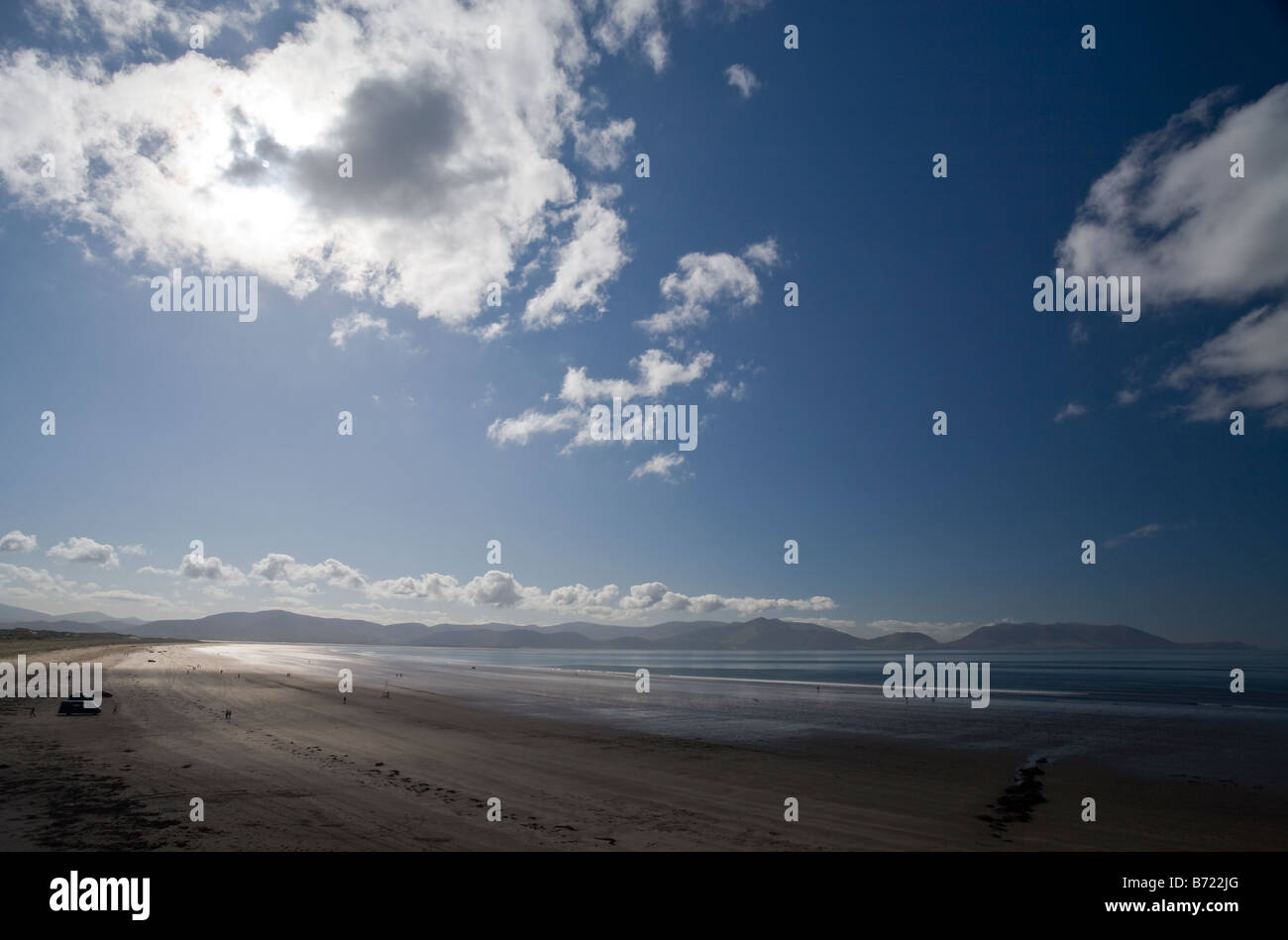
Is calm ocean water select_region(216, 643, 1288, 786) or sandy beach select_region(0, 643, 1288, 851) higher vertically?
sandy beach select_region(0, 643, 1288, 851)

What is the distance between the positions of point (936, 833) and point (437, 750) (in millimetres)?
16212

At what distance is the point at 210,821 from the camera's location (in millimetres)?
11789

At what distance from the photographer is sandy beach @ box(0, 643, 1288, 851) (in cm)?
1176

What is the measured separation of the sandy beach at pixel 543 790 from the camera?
11.8 m

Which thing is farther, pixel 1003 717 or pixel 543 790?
pixel 1003 717

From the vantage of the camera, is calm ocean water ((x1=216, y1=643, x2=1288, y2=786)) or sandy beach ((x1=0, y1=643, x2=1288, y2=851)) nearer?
sandy beach ((x1=0, y1=643, x2=1288, y2=851))

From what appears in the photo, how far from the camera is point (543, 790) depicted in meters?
16.0

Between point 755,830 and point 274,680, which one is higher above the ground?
point 755,830

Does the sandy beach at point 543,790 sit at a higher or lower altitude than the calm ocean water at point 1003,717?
higher

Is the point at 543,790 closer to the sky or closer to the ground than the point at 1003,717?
closer to the sky

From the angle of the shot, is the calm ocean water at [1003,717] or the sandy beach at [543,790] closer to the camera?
the sandy beach at [543,790]
